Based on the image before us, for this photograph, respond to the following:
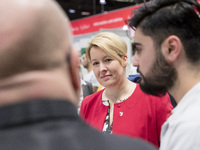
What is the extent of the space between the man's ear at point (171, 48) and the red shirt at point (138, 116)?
649mm

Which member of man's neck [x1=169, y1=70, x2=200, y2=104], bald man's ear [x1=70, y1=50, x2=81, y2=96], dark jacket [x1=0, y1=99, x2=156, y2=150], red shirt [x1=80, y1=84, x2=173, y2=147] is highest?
bald man's ear [x1=70, y1=50, x2=81, y2=96]

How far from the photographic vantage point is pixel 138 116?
1.91 metres

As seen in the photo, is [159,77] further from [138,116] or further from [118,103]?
[118,103]

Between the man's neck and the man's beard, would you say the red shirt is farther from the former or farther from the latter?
the man's neck

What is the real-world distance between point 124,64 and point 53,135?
1741 mm

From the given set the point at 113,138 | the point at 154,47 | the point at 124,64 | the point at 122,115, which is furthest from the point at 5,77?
the point at 124,64

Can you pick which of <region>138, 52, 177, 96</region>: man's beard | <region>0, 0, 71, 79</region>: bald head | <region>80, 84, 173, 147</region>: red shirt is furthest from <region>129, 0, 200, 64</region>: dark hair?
<region>0, 0, 71, 79</region>: bald head

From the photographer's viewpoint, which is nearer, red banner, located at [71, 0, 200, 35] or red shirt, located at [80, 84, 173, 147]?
red shirt, located at [80, 84, 173, 147]

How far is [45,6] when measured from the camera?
1.90ft

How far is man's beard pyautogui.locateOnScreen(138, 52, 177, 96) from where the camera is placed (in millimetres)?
1398

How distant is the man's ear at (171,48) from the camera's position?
135cm

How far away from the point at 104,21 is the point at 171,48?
8724 mm

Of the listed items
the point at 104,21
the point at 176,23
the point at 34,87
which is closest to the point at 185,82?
the point at 176,23

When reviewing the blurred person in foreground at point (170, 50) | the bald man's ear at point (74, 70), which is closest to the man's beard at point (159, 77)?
the blurred person in foreground at point (170, 50)
